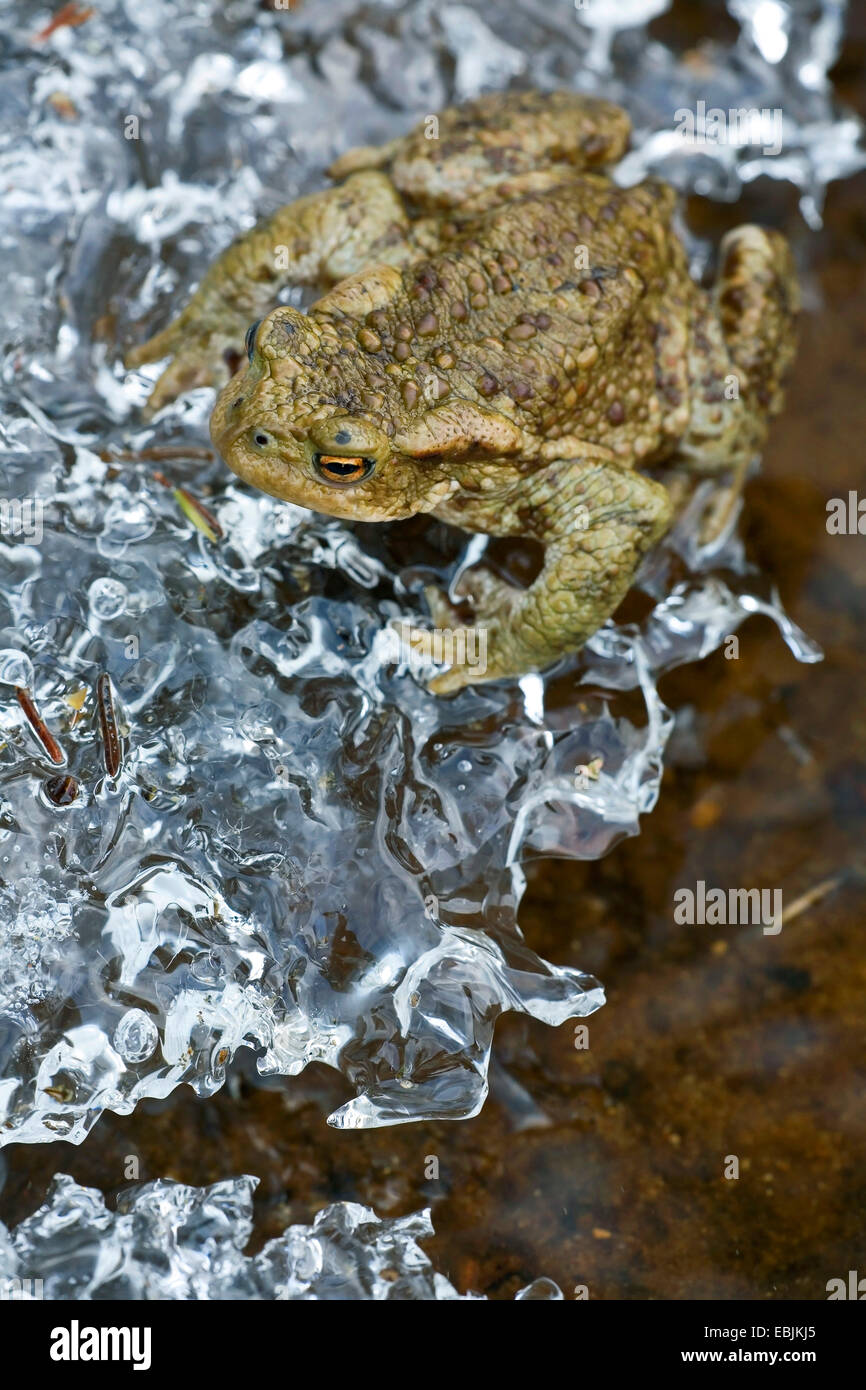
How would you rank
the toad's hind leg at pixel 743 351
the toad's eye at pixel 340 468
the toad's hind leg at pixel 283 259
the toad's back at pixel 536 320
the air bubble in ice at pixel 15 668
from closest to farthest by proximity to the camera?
the toad's eye at pixel 340 468
the toad's back at pixel 536 320
the air bubble in ice at pixel 15 668
the toad's hind leg at pixel 283 259
the toad's hind leg at pixel 743 351

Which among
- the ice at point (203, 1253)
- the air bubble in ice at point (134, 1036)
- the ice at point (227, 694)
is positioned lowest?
→ the ice at point (203, 1253)

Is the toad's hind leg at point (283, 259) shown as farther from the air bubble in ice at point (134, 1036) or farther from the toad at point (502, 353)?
the air bubble in ice at point (134, 1036)

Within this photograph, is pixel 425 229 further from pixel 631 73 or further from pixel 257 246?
pixel 631 73

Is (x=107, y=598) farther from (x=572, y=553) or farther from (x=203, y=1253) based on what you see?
(x=203, y=1253)

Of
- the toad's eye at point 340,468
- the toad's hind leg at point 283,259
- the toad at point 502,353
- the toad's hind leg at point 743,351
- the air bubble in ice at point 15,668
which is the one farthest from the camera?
the toad's hind leg at point 743,351

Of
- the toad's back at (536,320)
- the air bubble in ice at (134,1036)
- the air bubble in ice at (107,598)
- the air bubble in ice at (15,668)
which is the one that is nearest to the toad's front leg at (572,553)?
the toad's back at (536,320)

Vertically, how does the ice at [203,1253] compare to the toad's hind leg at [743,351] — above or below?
below

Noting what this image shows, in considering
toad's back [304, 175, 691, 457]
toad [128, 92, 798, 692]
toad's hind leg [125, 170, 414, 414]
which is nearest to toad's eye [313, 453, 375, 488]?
toad [128, 92, 798, 692]
